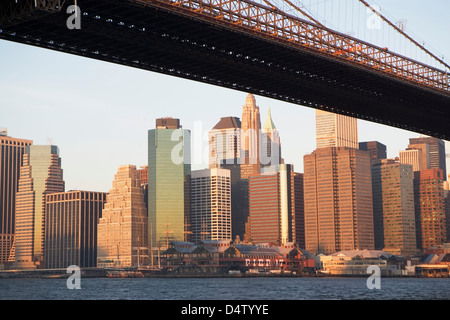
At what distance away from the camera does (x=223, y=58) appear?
4300 cm

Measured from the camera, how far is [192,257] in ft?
620

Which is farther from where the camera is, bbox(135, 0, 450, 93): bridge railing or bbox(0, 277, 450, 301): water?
bbox(0, 277, 450, 301): water

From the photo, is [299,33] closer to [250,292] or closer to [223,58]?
[223,58]

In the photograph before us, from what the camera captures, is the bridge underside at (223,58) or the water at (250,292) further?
the water at (250,292)

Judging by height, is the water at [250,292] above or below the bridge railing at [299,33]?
below

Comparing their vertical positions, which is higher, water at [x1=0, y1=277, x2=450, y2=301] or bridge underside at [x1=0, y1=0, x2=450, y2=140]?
bridge underside at [x1=0, y1=0, x2=450, y2=140]

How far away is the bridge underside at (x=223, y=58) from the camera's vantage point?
36.2m

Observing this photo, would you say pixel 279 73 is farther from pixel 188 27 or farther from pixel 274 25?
pixel 188 27

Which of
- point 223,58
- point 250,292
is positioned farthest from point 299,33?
point 250,292

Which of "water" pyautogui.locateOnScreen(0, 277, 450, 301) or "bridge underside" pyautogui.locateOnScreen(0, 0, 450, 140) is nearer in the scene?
"bridge underside" pyautogui.locateOnScreen(0, 0, 450, 140)

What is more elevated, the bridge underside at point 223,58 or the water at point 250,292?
the bridge underside at point 223,58

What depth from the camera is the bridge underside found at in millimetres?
36219
